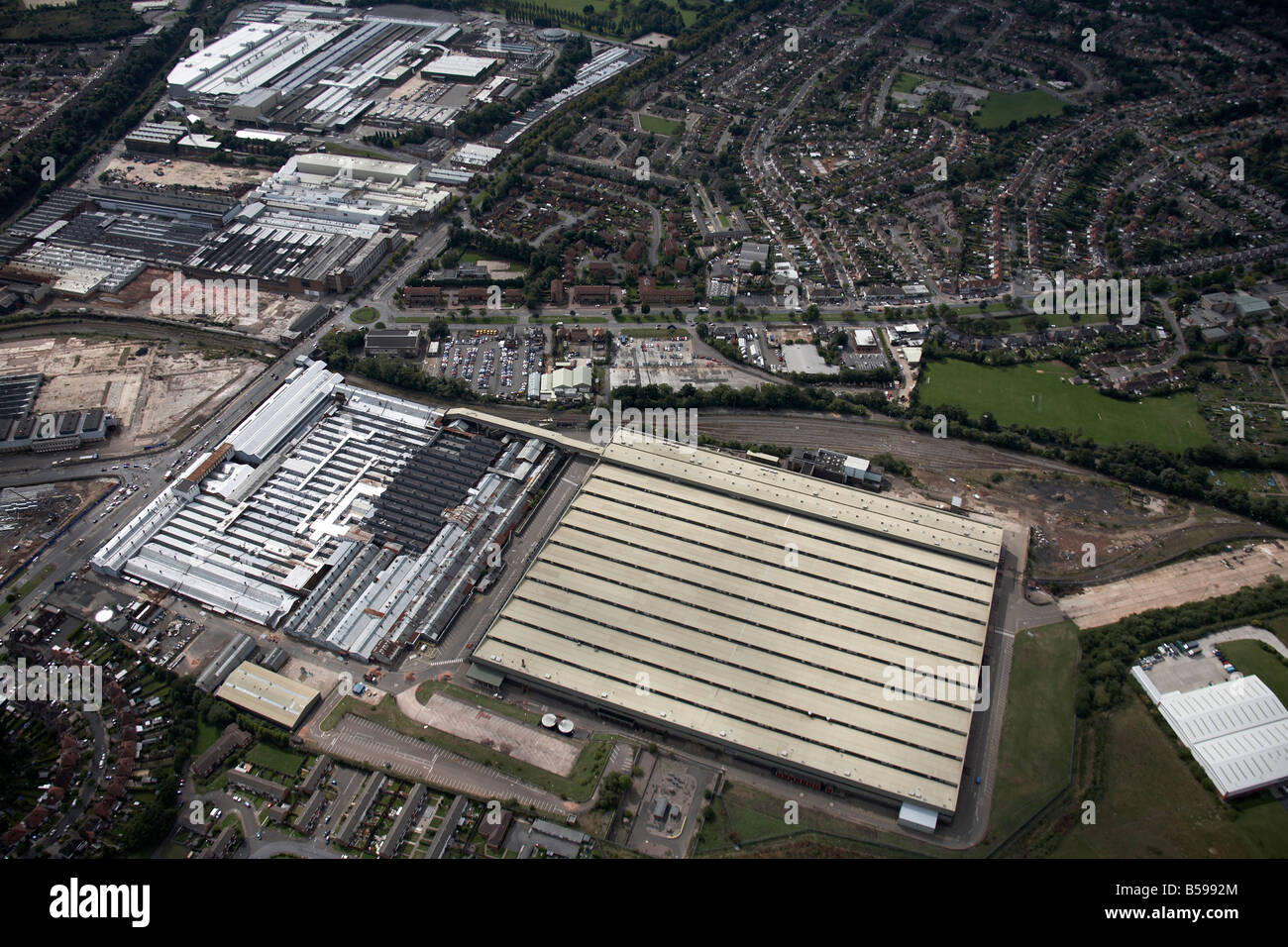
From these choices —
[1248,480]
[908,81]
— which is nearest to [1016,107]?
[908,81]

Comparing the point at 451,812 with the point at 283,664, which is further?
the point at 283,664

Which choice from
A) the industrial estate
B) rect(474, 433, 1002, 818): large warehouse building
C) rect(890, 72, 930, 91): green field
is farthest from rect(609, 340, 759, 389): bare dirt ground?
rect(890, 72, 930, 91): green field

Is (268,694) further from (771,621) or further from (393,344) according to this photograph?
(393,344)

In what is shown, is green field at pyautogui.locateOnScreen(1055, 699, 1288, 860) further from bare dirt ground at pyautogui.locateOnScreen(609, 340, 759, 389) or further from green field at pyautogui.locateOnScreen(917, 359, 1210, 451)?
bare dirt ground at pyautogui.locateOnScreen(609, 340, 759, 389)

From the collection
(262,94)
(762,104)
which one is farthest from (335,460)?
(762,104)

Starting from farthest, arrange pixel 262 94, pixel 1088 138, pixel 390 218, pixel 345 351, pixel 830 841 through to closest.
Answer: pixel 262 94 → pixel 1088 138 → pixel 390 218 → pixel 345 351 → pixel 830 841

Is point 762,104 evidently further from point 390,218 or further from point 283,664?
point 283,664
